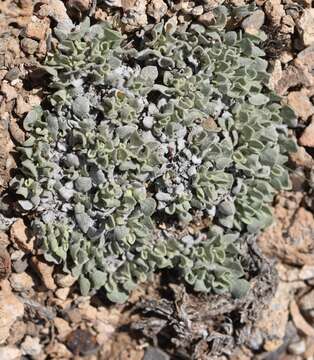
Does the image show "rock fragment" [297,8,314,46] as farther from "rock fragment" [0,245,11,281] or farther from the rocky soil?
"rock fragment" [0,245,11,281]

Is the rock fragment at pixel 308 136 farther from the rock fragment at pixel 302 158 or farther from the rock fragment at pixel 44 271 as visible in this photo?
the rock fragment at pixel 44 271

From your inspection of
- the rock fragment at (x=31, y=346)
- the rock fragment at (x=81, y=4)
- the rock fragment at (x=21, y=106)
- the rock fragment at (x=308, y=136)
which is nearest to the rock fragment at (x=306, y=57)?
the rock fragment at (x=308, y=136)

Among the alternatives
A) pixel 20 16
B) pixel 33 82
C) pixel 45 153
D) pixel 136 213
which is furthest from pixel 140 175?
pixel 20 16

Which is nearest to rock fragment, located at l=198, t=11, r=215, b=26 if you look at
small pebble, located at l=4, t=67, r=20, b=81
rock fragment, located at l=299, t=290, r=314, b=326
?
small pebble, located at l=4, t=67, r=20, b=81

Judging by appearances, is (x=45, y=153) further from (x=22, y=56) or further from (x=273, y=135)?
(x=273, y=135)

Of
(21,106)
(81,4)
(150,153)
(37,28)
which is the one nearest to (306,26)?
(150,153)
